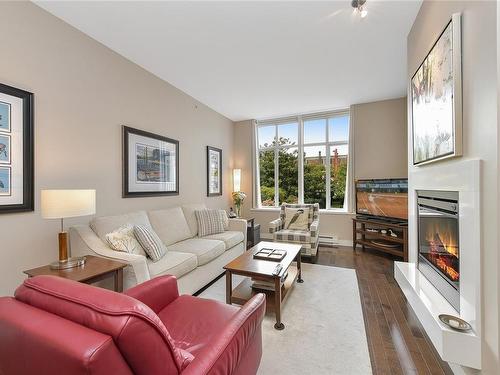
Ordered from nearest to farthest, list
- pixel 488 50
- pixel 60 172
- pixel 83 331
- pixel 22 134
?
1. pixel 83 331
2. pixel 488 50
3. pixel 22 134
4. pixel 60 172

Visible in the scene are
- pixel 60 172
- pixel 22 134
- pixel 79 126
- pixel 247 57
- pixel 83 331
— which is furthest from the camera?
pixel 247 57

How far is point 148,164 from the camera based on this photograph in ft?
10.3

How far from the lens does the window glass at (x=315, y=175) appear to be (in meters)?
4.94

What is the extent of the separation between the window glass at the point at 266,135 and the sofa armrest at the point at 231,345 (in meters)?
4.62

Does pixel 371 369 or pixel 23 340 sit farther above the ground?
pixel 23 340

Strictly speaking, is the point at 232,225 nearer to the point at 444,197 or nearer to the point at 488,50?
the point at 444,197

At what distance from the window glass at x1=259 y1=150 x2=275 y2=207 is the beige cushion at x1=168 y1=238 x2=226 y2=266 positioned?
250 cm

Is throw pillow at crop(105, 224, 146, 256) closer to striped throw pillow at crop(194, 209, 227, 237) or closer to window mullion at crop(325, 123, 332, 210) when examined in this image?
striped throw pillow at crop(194, 209, 227, 237)

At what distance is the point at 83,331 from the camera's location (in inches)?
25.1

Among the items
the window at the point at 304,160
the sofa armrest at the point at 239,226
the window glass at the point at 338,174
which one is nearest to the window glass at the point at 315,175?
the window at the point at 304,160

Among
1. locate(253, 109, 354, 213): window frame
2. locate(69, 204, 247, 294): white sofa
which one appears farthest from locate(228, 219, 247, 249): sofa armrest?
locate(253, 109, 354, 213): window frame

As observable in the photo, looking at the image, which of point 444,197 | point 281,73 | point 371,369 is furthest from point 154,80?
point 371,369

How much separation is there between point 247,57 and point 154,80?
1.38 metres

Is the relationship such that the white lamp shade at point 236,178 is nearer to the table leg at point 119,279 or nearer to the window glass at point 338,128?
the window glass at point 338,128
